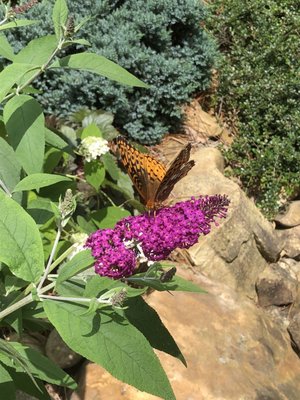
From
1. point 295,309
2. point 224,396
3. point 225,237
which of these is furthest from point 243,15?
point 224,396

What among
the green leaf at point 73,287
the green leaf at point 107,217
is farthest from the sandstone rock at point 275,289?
the green leaf at point 73,287

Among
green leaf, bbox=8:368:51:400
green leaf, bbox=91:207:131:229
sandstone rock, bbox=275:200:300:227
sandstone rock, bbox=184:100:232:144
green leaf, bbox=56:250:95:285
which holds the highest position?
green leaf, bbox=56:250:95:285

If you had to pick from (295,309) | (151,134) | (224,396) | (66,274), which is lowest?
(295,309)

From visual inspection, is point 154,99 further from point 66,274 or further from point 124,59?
point 66,274

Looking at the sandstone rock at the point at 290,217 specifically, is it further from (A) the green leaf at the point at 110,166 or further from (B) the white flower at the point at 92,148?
(B) the white flower at the point at 92,148

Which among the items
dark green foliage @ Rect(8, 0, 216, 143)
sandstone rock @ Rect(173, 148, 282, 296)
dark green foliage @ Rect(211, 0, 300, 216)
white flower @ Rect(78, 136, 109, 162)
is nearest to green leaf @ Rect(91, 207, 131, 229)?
white flower @ Rect(78, 136, 109, 162)

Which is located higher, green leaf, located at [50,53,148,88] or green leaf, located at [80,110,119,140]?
green leaf, located at [50,53,148,88]

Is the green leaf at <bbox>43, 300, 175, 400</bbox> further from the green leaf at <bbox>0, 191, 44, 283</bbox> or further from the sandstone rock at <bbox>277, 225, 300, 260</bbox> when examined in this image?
the sandstone rock at <bbox>277, 225, 300, 260</bbox>
